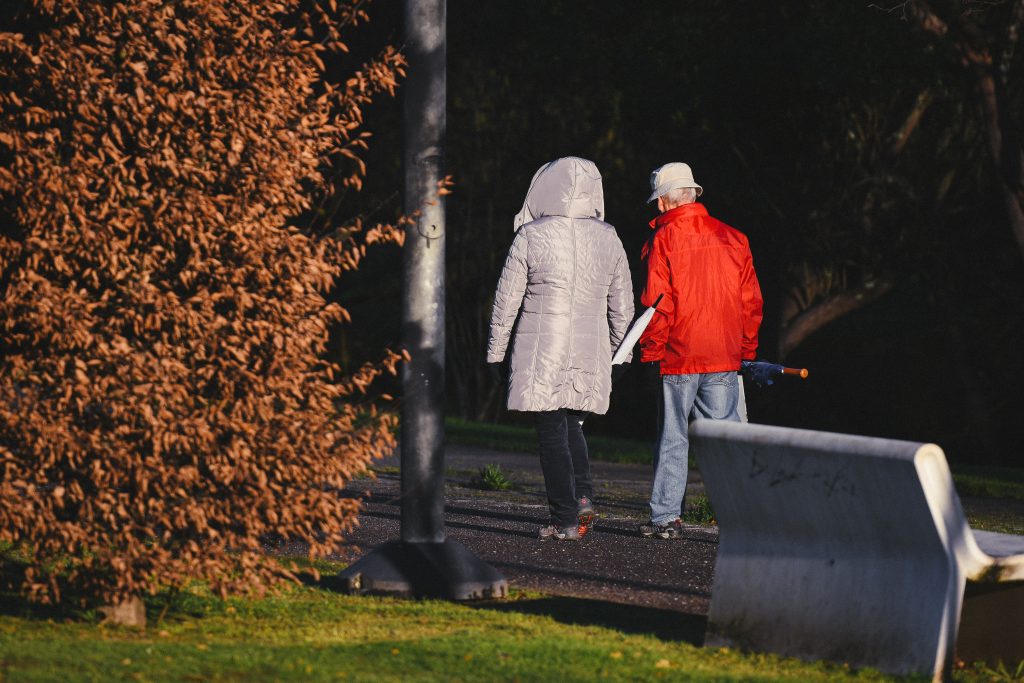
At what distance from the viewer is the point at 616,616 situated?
7008 millimetres

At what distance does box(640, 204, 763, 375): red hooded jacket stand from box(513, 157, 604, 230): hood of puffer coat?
21.1 inches

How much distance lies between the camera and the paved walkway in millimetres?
7719

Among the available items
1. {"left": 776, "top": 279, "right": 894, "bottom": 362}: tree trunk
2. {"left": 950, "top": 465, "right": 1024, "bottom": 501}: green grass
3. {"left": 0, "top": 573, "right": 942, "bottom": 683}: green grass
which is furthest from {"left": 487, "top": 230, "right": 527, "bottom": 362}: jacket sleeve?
{"left": 776, "top": 279, "right": 894, "bottom": 362}: tree trunk

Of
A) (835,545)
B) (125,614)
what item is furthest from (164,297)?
(835,545)

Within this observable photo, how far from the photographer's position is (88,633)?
6230 mm

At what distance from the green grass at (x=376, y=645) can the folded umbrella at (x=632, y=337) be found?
209 centimetres

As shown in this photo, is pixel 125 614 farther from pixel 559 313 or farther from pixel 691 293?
pixel 691 293

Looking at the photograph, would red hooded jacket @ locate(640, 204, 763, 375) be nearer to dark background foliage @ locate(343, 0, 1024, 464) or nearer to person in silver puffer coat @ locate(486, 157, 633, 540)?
person in silver puffer coat @ locate(486, 157, 633, 540)

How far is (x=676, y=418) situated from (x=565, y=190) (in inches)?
57.3

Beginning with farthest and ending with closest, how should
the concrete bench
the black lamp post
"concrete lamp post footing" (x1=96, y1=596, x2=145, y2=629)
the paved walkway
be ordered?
the paved walkway → the black lamp post → "concrete lamp post footing" (x1=96, y1=596, x2=145, y2=629) → the concrete bench

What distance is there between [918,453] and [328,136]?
2.48 metres

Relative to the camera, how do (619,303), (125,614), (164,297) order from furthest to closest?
(619,303)
(125,614)
(164,297)

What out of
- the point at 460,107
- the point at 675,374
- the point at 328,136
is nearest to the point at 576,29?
the point at 460,107

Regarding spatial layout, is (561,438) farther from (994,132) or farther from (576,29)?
(576,29)
